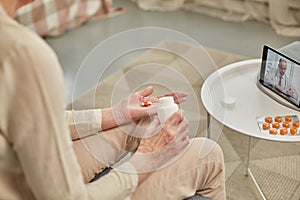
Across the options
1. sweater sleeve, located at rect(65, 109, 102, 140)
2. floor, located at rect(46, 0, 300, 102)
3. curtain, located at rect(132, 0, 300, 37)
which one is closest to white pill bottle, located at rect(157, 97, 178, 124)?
sweater sleeve, located at rect(65, 109, 102, 140)

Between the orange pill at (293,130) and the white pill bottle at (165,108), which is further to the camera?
the orange pill at (293,130)

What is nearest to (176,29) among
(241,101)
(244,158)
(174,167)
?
(244,158)

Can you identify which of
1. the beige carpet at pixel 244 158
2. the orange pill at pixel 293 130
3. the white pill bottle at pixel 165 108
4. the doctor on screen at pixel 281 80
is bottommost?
the beige carpet at pixel 244 158

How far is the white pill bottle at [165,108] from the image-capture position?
4.04ft

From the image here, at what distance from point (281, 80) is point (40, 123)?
0.98m

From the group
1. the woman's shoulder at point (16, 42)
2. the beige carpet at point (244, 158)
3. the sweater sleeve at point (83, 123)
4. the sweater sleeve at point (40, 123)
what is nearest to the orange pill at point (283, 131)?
the beige carpet at point (244, 158)

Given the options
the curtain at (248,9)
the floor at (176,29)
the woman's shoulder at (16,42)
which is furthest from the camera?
the curtain at (248,9)

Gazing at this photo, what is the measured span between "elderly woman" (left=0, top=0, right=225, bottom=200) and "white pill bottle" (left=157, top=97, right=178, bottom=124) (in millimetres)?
31

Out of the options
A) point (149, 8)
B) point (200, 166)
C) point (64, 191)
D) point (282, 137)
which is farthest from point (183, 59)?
point (64, 191)

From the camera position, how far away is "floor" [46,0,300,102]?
2.69m

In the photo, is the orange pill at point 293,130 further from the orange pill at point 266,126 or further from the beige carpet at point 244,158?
the beige carpet at point 244,158

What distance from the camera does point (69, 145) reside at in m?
0.85

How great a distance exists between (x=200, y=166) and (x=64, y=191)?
390mm

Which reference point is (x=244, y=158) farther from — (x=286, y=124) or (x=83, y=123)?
(x=83, y=123)
